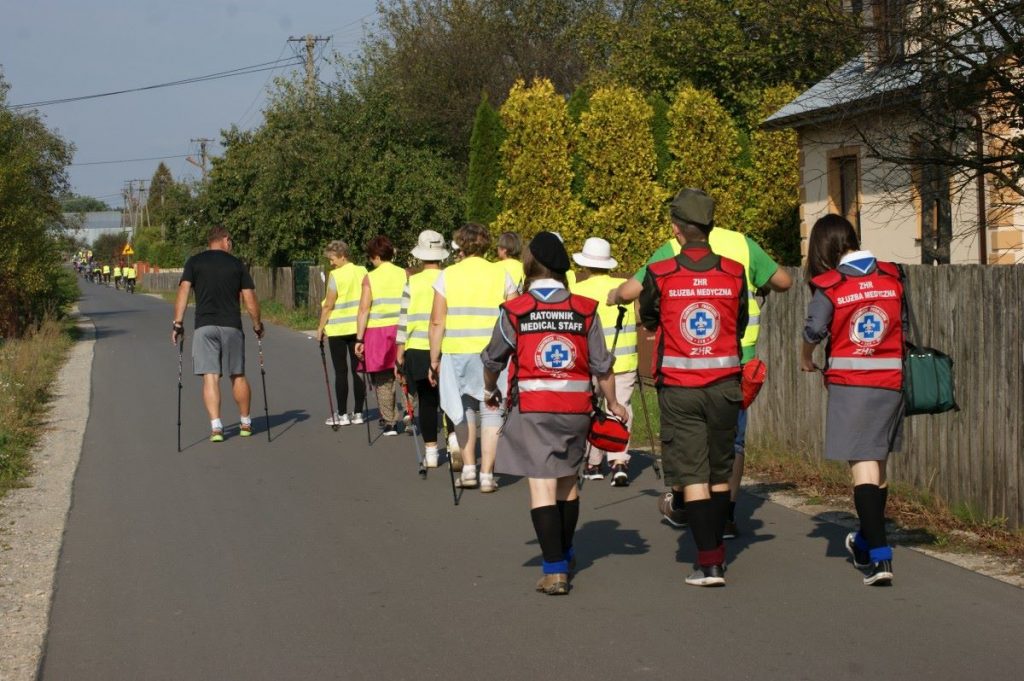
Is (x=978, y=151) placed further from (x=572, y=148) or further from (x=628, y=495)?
(x=572, y=148)

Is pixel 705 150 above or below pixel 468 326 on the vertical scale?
above

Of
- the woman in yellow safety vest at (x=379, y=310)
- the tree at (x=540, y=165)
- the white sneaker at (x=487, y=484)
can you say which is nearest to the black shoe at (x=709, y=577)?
the white sneaker at (x=487, y=484)

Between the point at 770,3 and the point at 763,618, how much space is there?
7.70 metres

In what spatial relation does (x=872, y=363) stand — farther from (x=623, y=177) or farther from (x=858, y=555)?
(x=623, y=177)

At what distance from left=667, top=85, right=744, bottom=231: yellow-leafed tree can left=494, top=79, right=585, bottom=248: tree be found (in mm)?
2161

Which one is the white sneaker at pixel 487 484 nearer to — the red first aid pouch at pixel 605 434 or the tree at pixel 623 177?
the red first aid pouch at pixel 605 434

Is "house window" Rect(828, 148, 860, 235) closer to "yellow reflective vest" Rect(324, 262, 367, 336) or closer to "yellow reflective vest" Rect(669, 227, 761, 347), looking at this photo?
"yellow reflective vest" Rect(324, 262, 367, 336)

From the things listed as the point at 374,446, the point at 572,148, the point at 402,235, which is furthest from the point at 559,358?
the point at 402,235

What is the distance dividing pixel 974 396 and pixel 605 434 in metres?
2.64

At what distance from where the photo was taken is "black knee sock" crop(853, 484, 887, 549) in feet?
21.8

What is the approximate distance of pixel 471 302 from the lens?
9.55m

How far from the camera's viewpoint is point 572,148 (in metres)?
28.3

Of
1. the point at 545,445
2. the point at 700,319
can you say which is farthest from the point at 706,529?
the point at 700,319

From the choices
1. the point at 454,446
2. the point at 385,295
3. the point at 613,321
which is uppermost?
the point at 385,295
